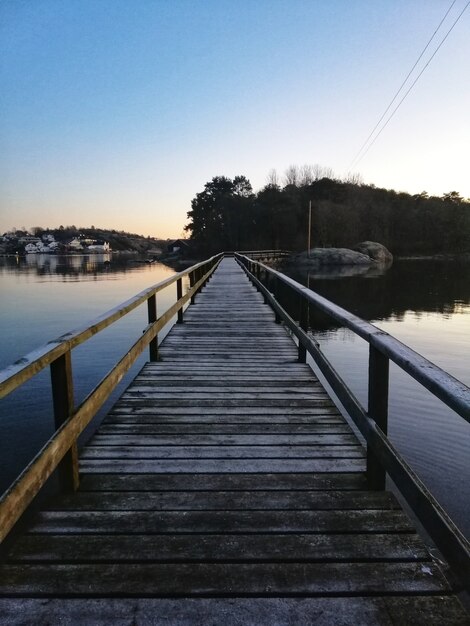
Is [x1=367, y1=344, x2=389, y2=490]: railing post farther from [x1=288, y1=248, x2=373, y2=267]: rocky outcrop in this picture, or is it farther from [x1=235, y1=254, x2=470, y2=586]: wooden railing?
[x1=288, y1=248, x2=373, y2=267]: rocky outcrop

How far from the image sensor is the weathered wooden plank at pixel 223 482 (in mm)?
2531

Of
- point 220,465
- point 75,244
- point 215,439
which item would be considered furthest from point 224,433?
point 75,244

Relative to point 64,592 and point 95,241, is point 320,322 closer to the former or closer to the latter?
point 64,592

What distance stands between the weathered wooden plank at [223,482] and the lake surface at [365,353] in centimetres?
275

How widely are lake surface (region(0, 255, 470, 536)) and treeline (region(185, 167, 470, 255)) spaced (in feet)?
97.8

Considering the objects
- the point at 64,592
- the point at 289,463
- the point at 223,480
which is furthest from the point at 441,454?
the point at 64,592

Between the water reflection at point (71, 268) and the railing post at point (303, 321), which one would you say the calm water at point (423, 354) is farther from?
the water reflection at point (71, 268)

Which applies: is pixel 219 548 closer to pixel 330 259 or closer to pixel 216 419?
pixel 216 419

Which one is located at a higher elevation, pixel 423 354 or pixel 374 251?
pixel 374 251

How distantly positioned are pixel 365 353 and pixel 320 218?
49229 millimetres

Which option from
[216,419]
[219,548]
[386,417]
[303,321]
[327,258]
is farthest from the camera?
[327,258]

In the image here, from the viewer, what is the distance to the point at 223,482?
8.55 ft

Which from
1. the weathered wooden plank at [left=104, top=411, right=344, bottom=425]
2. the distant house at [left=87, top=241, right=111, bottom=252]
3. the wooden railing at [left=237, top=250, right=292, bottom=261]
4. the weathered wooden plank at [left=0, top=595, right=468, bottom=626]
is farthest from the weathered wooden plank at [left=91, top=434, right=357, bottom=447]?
the distant house at [left=87, top=241, right=111, bottom=252]

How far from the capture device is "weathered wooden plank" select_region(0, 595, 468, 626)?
5.18 ft
